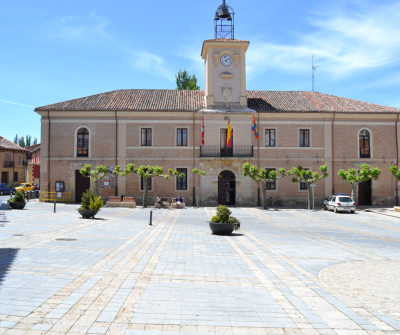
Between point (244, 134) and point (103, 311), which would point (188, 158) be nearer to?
point (244, 134)

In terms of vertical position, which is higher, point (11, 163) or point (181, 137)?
point (181, 137)

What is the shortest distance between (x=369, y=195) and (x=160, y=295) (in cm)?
3194

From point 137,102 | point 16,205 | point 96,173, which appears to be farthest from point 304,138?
point 16,205

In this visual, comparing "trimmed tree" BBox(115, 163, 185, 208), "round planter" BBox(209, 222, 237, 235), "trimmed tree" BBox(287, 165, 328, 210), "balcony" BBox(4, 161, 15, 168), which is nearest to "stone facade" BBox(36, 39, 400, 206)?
"trimmed tree" BBox(115, 163, 185, 208)

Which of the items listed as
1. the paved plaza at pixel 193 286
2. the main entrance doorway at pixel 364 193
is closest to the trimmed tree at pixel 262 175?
the main entrance doorway at pixel 364 193

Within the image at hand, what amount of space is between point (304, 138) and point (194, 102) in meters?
10.6

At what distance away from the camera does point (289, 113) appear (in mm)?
33438

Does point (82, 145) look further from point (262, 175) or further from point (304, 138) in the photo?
point (304, 138)

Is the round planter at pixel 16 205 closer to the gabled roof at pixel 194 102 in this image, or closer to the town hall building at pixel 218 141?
the town hall building at pixel 218 141

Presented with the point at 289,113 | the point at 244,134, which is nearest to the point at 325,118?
the point at 289,113

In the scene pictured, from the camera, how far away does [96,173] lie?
30172mm

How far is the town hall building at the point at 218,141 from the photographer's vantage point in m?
32.8

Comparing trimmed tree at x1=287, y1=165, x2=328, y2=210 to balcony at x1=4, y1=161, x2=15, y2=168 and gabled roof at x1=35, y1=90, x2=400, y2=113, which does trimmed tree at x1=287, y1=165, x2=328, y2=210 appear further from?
balcony at x1=4, y1=161, x2=15, y2=168

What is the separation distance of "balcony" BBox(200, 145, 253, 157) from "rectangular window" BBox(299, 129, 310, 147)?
481 centimetres
